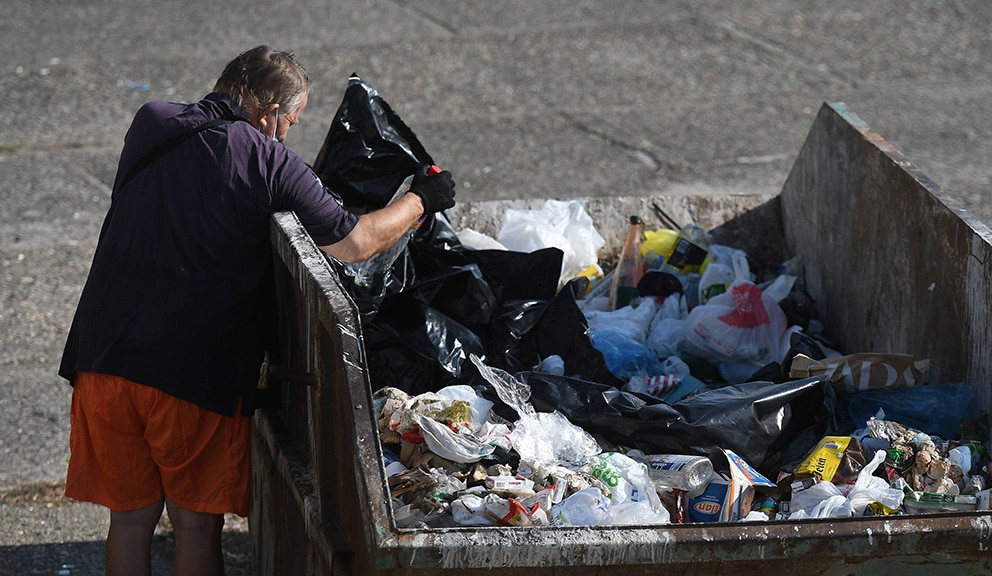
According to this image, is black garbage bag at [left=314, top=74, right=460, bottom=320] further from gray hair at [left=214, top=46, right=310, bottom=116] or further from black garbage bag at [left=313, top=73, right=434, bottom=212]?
gray hair at [left=214, top=46, right=310, bottom=116]

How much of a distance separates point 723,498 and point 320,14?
24.5 ft

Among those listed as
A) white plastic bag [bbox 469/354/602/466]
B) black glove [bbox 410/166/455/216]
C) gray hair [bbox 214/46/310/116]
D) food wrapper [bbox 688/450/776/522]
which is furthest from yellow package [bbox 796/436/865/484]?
gray hair [bbox 214/46/310/116]

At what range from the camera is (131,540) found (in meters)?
2.88

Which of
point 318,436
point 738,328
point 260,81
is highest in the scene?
point 260,81

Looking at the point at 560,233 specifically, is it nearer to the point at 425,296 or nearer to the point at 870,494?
the point at 425,296

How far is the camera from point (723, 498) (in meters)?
2.47

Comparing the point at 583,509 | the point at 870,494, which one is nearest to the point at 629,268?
the point at 870,494

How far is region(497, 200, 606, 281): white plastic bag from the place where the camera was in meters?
3.90

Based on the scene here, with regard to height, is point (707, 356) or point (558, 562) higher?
point (558, 562)

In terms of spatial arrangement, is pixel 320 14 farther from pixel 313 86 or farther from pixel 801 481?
pixel 801 481

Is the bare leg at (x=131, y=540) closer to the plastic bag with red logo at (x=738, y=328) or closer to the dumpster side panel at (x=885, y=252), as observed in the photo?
the plastic bag with red logo at (x=738, y=328)

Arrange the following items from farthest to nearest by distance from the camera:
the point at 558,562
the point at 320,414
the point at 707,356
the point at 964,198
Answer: the point at 964,198 → the point at 707,356 → the point at 320,414 → the point at 558,562

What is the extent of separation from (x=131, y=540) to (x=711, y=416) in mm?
1538

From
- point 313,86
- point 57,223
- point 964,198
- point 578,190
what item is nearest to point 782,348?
point 578,190
